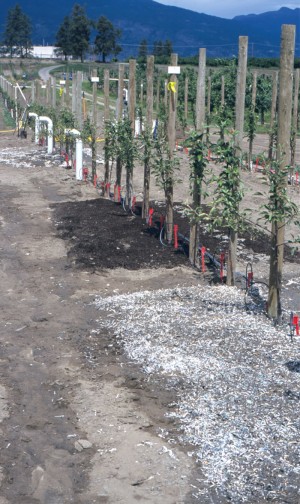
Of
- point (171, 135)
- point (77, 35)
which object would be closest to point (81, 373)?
point (171, 135)

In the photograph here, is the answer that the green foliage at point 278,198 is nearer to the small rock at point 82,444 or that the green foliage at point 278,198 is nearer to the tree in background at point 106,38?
the small rock at point 82,444

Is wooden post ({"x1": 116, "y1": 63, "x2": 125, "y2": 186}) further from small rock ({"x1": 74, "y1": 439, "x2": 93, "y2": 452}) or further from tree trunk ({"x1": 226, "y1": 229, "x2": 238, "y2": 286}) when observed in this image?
small rock ({"x1": 74, "y1": 439, "x2": 93, "y2": 452})

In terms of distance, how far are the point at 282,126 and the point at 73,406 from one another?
3.96 metres

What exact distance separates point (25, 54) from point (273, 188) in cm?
10439

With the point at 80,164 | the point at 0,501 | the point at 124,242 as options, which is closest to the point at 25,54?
the point at 80,164

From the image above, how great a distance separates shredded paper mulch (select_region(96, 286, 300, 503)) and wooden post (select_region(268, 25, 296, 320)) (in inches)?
12.4

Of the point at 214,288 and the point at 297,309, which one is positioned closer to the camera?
the point at 297,309

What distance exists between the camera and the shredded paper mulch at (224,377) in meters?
5.78

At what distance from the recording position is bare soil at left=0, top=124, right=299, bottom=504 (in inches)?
226

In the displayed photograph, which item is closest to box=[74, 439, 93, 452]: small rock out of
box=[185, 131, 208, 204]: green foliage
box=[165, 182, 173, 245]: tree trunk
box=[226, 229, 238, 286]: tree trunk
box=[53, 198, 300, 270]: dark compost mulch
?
box=[226, 229, 238, 286]: tree trunk

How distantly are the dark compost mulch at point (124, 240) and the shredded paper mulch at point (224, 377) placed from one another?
1.65m

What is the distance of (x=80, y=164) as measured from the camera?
1920 cm

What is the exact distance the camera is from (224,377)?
288 inches

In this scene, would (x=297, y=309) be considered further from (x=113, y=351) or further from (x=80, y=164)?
(x=80, y=164)
